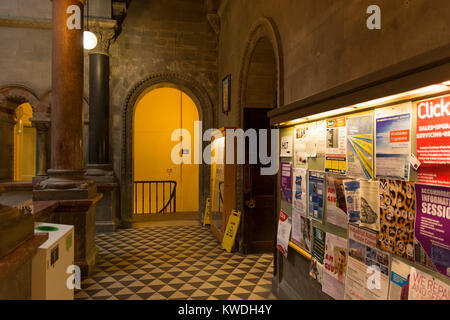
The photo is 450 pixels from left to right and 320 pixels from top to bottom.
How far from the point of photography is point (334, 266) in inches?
111

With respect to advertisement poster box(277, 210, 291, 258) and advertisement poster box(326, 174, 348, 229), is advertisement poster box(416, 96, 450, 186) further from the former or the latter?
advertisement poster box(277, 210, 291, 258)

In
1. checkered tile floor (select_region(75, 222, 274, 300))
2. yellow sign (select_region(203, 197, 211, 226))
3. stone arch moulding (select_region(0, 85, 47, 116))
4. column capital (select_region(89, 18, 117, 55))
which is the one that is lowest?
checkered tile floor (select_region(75, 222, 274, 300))

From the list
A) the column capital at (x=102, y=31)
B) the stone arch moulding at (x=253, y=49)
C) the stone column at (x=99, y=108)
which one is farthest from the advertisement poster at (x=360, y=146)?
the column capital at (x=102, y=31)

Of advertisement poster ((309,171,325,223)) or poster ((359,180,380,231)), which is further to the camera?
advertisement poster ((309,171,325,223))

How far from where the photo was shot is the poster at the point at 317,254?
120 inches

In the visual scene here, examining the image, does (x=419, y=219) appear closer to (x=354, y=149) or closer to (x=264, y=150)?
(x=354, y=149)

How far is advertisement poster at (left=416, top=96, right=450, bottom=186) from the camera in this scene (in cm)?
177

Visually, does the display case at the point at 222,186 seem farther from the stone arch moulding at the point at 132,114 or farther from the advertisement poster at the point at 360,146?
the advertisement poster at the point at 360,146

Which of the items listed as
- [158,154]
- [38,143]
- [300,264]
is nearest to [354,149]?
[300,264]

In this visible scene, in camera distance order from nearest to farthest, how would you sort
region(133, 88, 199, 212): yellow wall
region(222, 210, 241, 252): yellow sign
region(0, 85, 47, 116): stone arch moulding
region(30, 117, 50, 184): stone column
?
region(222, 210, 241, 252): yellow sign
region(30, 117, 50, 184): stone column
region(0, 85, 47, 116): stone arch moulding
region(133, 88, 199, 212): yellow wall

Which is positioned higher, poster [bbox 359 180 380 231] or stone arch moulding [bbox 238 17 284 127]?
stone arch moulding [bbox 238 17 284 127]

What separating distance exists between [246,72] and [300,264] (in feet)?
13.5

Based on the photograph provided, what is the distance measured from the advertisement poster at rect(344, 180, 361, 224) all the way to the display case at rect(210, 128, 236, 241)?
394cm

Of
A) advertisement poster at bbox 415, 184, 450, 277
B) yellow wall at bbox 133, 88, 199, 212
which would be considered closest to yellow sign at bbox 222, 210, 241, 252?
advertisement poster at bbox 415, 184, 450, 277
